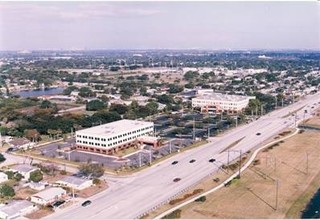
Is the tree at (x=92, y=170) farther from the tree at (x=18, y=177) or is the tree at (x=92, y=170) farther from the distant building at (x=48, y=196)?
the tree at (x=18, y=177)

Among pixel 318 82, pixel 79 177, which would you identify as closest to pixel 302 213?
pixel 79 177

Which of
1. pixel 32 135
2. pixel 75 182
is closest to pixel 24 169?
pixel 75 182

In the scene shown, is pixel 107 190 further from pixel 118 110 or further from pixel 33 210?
pixel 118 110

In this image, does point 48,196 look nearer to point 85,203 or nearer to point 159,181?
point 85,203

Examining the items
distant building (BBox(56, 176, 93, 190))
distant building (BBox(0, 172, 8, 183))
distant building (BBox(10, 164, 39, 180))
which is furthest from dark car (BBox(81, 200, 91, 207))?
distant building (BBox(0, 172, 8, 183))

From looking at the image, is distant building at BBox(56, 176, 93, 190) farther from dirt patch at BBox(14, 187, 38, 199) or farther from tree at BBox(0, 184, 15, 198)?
tree at BBox(0, 184, 15, 198)

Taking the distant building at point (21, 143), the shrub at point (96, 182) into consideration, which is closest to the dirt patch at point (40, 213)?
the shrub at point (96, 182)
